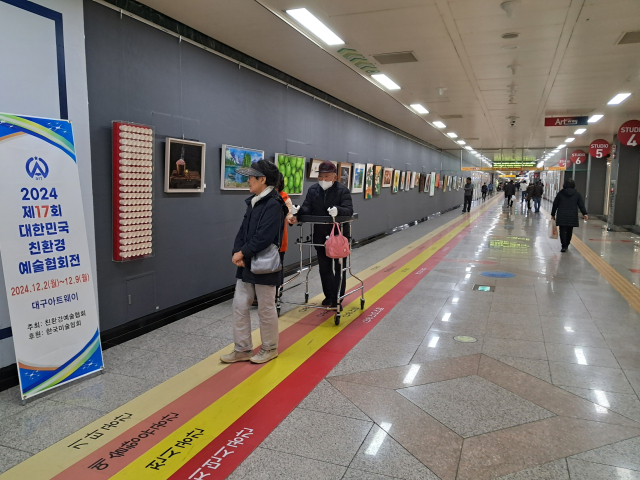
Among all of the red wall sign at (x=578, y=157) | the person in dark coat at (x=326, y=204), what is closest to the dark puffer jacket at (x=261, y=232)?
the person in dark coat at (x=326, y=204)

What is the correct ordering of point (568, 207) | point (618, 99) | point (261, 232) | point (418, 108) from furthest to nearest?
point (418, 108) < point (568, 207) < point (618, 99) < point (261, 232)

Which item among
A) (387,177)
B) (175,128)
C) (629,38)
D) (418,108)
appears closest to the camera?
(175,128)

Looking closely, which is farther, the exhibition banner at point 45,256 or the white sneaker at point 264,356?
the white sneaker at point 264,356

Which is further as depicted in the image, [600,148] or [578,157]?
[578,157]

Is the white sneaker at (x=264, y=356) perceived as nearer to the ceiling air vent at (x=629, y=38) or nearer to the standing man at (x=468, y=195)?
the ceiling air vent at (x=629, y=38)

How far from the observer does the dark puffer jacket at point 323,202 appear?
542 cm

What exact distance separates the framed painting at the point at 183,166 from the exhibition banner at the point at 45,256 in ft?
4.74

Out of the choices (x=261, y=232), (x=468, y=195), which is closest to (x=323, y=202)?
(x=261, y=232)

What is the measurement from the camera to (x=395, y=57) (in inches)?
270

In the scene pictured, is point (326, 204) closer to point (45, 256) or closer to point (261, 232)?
point (261, 232)

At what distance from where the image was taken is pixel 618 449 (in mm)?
2762

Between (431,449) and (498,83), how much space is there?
7.32 metres

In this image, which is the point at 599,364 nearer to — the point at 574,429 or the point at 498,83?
the point at 574,429

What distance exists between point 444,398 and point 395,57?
16.9ft
